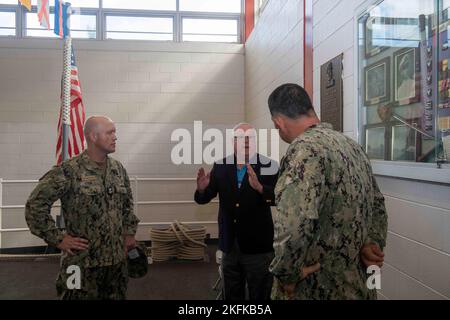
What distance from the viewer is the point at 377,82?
1888mm

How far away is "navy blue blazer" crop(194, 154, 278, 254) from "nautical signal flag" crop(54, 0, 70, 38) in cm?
259

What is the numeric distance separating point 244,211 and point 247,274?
36 centimetres

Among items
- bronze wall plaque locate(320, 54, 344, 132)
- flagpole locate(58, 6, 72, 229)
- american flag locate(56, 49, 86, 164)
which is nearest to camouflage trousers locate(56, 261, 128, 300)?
bronze wall plaque locate(320, 54, 344, 132)

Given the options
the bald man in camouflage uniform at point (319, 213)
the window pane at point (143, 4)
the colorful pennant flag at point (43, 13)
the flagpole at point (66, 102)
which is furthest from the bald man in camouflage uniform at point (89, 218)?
the window pane at point (143, 4)

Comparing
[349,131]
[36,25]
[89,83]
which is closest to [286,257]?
[349,131]

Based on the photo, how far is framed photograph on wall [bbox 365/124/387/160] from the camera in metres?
1.85

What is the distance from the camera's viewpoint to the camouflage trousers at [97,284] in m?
2.01

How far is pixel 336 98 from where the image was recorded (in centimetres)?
244

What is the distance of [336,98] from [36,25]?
4.76 m

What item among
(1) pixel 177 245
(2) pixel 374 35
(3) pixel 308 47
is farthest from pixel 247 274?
(1) pixel 177 245

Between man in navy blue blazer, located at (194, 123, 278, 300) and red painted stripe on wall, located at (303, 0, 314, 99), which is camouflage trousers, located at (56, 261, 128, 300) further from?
red painted stripe on wall, located at (303, 0, 314, 99)

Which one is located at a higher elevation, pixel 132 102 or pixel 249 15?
pixel 249 15

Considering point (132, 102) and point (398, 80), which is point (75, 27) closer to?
point (132, 102)
